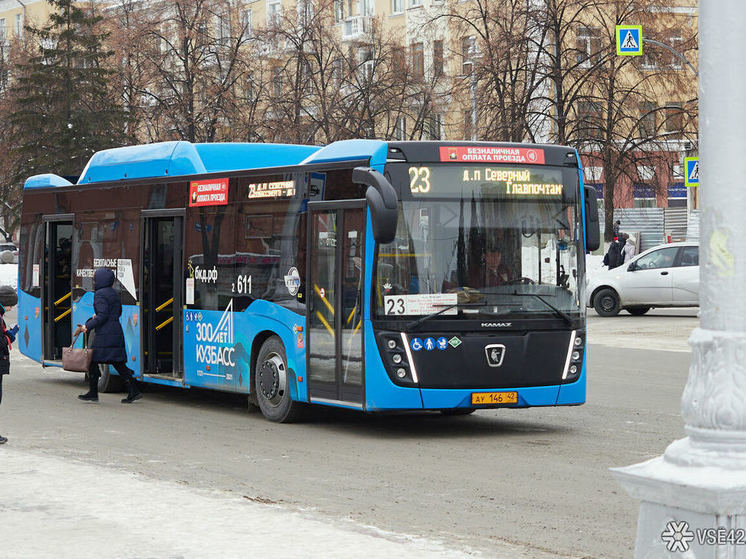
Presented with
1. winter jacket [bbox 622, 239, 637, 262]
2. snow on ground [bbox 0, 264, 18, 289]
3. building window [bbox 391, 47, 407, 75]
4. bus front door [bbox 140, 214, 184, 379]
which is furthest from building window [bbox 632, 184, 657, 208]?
bus front door [bbox 140, 214, 184, 379]

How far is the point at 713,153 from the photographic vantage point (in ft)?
16.9

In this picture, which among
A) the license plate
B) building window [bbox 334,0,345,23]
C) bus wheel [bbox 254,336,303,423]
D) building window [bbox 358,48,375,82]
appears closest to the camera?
the license plate

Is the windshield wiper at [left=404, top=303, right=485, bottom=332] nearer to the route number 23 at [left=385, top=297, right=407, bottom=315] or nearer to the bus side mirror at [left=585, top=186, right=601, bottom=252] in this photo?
the route number 23 at [left=385, top=297, right=407, bottom=315]

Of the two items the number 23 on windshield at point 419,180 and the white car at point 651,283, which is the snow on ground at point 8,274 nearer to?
the white car at point 651,283

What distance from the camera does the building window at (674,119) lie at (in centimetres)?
4619

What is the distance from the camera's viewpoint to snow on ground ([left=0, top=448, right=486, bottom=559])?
285 inches

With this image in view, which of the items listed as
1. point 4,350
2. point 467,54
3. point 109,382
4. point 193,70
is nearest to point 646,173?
point 467,54

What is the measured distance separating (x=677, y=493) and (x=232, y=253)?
1025 centimetres

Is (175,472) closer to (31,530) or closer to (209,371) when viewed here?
(31,530)

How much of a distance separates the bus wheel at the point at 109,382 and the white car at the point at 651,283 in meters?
15.2

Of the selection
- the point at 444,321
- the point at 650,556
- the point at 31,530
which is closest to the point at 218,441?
the point at 444,321

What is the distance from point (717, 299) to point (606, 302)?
89.8 ft

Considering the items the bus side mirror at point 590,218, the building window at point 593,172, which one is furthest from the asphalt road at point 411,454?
the building window at point 593,172

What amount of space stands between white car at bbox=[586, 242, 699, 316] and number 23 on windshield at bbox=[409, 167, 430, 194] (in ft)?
60.1
